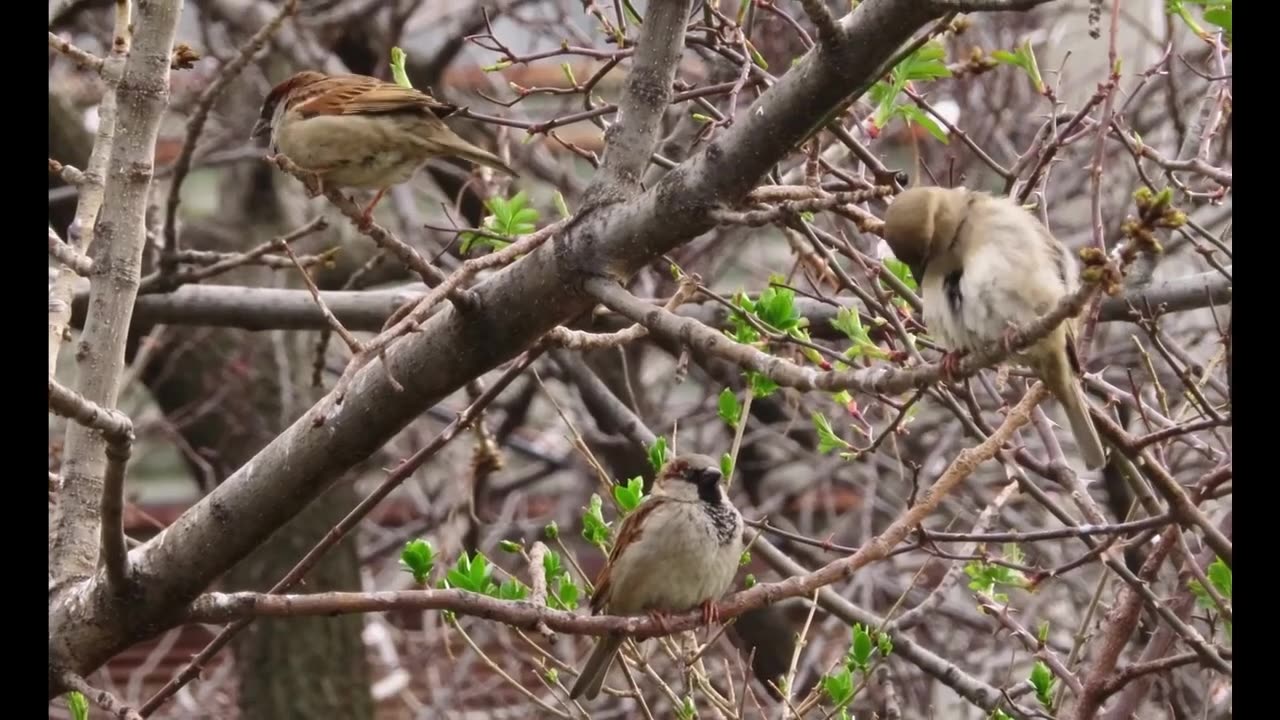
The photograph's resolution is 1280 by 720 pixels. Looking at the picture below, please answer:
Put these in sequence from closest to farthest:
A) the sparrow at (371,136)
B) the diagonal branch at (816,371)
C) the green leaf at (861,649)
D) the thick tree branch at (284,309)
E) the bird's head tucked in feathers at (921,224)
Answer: the diagonal branch at (816,371), the bird's head tucked in feathers at (921,224), the green leaf at (861,649), the sparrow at (371,136), the thick tree branch at (284,309)

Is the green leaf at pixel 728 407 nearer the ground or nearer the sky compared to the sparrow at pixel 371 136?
nearer the ground

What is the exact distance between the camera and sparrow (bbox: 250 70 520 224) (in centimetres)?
336

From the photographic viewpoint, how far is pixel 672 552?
11.0ft

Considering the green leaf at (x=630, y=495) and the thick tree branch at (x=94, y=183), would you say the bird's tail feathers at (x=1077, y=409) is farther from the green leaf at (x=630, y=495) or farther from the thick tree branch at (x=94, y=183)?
the thick tree branch at (x=94, y=183)

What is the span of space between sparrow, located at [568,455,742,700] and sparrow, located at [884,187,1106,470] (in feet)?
3.25

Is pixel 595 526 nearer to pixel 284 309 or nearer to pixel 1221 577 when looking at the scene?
pixel 1221 577

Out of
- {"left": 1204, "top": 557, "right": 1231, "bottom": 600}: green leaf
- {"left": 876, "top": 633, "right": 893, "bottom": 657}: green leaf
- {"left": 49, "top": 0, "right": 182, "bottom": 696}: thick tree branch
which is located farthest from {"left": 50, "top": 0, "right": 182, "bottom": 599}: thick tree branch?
{"left": 1204, "top": 557, "right": 1231, "bottom": 600}: green leaf

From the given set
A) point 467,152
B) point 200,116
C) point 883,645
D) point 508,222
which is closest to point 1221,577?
point 883,645

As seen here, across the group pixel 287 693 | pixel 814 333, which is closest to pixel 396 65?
pixel 814 333

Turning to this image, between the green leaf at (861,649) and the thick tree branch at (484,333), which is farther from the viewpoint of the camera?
the green leaf at (861,649)

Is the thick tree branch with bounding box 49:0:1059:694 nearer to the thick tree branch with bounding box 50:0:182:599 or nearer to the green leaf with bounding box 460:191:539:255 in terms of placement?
the thick tree branch with bounding box 50:0:182:599

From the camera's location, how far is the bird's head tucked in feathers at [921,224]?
7.97 ft

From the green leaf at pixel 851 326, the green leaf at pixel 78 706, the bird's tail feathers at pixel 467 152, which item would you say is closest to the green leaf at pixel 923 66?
the green leaf at pixel 851 326
